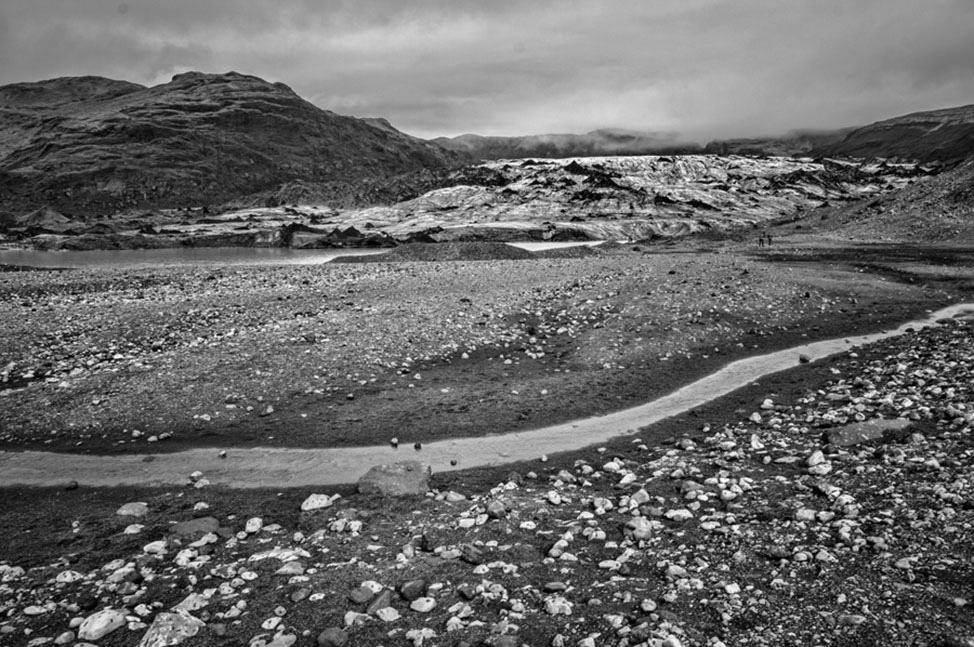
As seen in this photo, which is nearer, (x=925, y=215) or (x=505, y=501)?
(x=505, y=501)

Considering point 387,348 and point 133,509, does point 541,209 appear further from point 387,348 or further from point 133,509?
point 133,509

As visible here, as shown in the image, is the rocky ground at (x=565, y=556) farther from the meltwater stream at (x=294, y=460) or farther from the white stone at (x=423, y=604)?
the meltwater stream at (x=294, y=460)

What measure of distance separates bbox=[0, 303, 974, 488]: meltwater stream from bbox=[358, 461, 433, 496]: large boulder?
3.73 ft

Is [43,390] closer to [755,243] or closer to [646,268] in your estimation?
[646,268]

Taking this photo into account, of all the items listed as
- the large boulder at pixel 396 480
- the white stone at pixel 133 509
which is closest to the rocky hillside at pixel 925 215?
the large boulder at pixel 396 480

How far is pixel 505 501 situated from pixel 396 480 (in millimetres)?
2465

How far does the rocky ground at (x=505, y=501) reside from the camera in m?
7.76

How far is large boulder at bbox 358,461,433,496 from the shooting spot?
487 inches

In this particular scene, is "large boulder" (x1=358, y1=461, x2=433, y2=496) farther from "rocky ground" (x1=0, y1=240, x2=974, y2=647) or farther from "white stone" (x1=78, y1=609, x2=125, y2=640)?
"white stone" (x1=78, y1=609, x2=125, y2=640)

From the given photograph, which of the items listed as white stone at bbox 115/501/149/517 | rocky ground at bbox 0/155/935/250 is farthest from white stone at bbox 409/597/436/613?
rocky ground at bbox 0/155/935/250

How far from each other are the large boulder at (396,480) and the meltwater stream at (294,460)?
1136 millimetres

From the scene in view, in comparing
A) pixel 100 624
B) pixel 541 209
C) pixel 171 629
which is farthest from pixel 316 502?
pixel 541 209

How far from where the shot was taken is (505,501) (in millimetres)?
11562

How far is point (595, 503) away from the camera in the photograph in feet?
36.9
